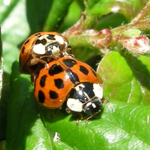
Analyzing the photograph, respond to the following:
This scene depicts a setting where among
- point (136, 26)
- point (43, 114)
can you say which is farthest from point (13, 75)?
point (136, 26)

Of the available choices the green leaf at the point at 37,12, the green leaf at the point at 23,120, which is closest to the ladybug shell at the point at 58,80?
the green leaf at the point at 23,120

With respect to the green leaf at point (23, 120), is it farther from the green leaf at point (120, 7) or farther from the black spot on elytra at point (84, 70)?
the green leaf at point (120, 7)

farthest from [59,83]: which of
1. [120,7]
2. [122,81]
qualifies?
[120,7]

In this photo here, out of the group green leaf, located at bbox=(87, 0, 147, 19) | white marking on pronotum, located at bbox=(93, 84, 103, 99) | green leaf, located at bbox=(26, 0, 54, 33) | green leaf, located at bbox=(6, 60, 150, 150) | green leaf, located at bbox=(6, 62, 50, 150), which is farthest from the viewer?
green leaf, located at bbox=(26, 0, 54, 33)

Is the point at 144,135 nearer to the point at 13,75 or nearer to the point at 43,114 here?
the point at 43,114

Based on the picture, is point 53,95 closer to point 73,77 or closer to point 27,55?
point 73,77

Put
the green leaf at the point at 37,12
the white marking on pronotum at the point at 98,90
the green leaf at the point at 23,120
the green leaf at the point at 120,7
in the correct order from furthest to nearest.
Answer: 1. the green leaf at the point at 37,12
2. the green leaf at the point at 120,7
3. the white marking on pronotum at the point at 98,90
4. the green leaf at the point at 23,120

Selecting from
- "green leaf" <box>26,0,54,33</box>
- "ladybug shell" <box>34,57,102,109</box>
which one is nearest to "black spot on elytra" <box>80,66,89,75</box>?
"ladybug shell" <box>34,57,102,109</box>

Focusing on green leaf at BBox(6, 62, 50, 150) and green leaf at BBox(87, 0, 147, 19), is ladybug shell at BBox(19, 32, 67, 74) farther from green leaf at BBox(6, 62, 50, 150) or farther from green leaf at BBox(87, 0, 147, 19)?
green leaf at BBox(87, 0, 147, 19)

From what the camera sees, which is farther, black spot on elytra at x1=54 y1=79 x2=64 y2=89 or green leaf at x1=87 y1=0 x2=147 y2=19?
green leaf at x1=87 y1=0 x2=147 y2=19
